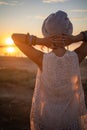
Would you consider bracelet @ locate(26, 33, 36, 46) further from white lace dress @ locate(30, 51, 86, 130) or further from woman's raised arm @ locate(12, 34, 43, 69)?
white lace dress @ locate(30, 51, 86, 130)

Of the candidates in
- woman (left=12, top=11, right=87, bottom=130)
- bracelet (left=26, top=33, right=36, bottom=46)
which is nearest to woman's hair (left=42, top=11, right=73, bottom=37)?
woman (left=12, top=11, right=87, bottom=130)

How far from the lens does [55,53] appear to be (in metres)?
3.10

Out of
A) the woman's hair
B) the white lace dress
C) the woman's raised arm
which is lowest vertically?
the white lace dress

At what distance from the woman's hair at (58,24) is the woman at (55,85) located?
0.03 m

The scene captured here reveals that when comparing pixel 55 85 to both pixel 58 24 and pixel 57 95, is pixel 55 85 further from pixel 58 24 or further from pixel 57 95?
pixel 58 24

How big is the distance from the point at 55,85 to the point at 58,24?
0.54 meters

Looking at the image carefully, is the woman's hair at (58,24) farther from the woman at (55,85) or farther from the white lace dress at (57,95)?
the white lace dress at (57,95)

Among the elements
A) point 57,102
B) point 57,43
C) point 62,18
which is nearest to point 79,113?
point 57,102

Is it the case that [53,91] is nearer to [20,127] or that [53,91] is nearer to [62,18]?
[62,18]

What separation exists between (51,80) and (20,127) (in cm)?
669

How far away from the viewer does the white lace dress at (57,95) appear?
3.12 metres

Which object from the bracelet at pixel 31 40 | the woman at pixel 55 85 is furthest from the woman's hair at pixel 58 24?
the bracelet at pixel 31 40

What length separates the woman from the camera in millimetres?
3104

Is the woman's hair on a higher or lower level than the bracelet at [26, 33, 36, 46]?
higher
